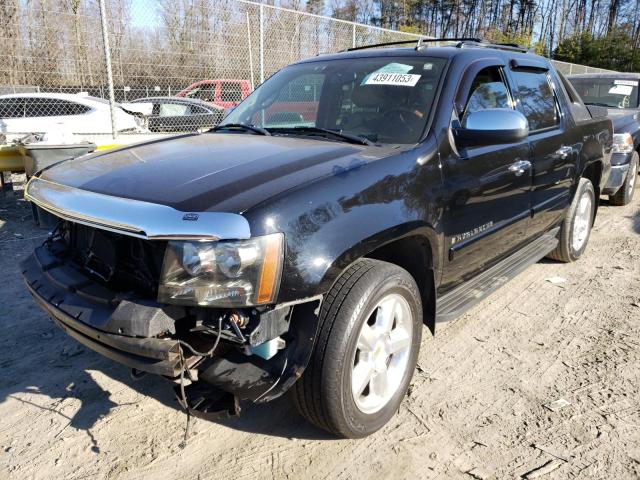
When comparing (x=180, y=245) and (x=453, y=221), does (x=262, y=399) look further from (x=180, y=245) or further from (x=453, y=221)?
(x=453, y=221)

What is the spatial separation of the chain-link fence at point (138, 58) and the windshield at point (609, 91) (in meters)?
4.93

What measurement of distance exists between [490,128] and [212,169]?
4.95ft

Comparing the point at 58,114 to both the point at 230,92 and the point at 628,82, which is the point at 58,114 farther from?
the point at 628,82

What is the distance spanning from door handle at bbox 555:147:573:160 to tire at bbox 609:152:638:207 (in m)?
3.29

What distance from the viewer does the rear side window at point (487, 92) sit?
3.25 m

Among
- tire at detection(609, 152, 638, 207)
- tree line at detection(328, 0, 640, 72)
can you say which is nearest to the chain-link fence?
tire at detection(609, 152, 638, 207)

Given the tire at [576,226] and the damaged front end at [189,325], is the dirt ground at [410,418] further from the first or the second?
the tire at [576,226]

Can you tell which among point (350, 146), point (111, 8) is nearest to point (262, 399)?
point (350, 146)

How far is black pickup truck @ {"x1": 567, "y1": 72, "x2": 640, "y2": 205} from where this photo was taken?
21.9ft

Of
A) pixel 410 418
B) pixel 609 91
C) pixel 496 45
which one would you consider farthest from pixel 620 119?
pixel 410 418

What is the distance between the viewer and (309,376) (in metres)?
2.20

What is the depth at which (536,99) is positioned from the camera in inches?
156

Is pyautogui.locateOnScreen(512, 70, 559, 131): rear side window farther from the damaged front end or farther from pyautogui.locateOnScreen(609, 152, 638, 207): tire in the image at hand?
pyautogui.locateOnScreen(609, 152, 638, 207): tire

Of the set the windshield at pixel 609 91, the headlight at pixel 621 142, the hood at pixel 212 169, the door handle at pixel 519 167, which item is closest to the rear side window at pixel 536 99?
the door handle at pixel 519 167
